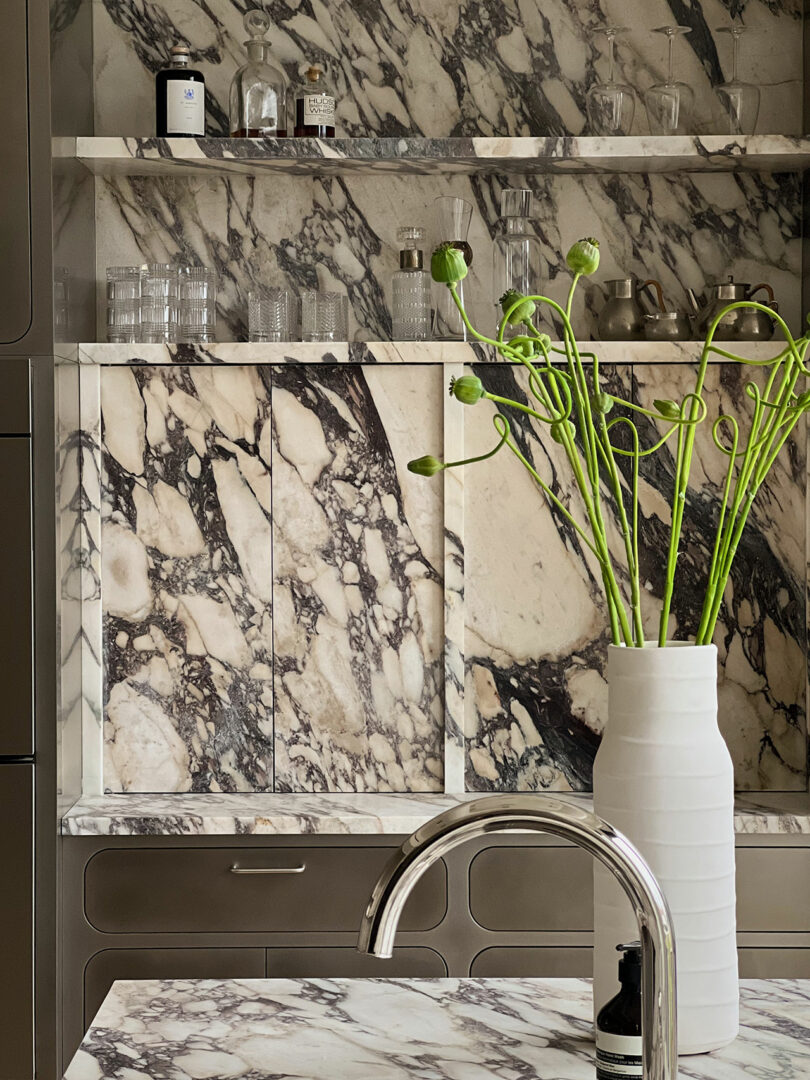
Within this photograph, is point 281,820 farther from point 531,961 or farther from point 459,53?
point 459,53

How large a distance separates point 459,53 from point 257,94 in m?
0.52

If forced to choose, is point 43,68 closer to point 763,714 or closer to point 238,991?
point 238,991

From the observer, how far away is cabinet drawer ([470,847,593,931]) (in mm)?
2447

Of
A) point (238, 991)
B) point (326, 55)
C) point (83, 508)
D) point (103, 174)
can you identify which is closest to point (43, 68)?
point (103, 174)

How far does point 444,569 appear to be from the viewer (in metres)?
2.63

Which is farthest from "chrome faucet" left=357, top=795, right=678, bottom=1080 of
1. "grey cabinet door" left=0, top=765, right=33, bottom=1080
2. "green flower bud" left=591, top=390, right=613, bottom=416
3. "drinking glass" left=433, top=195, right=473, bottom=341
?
"drinking glass" left=433, top=195, right=473, bottom=341

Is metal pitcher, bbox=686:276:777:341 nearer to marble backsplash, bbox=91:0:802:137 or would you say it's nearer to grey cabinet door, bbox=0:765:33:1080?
marble backsplash, bbox=91:0:802:137

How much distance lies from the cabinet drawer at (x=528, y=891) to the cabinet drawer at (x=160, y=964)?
0.50 metres

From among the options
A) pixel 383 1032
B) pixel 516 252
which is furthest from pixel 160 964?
pixel 516 252

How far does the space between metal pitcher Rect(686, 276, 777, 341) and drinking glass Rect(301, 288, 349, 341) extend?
0.83m

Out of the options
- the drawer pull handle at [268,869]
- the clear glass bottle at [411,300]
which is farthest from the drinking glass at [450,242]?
the drawer pull handle at [268,869]

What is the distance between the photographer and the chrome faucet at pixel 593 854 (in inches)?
33.0

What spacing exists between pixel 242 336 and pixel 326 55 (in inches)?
28.1

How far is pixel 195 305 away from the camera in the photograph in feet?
8.73
